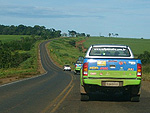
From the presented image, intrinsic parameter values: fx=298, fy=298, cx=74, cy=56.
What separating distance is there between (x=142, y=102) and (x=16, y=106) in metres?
4.82

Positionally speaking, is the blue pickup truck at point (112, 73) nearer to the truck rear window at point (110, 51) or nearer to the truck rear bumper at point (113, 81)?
the truck rear bumper at point (113, 81)

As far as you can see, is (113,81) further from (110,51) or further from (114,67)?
(110,51)

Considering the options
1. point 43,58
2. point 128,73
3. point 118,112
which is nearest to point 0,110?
point 118,112

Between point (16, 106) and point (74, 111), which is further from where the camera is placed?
point (16, 106)

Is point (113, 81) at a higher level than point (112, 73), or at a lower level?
lower

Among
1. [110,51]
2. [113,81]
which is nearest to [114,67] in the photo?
[113,81]

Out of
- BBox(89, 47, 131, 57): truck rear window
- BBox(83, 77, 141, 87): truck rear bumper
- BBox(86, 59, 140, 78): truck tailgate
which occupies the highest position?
BBox(89, 47, 131, 57): truck rear window


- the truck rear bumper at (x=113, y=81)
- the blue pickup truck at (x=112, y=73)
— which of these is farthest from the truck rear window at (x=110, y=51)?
the truck rear bumper at (x=113, y=81)

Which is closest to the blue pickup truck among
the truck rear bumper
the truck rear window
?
the truck rear bumper

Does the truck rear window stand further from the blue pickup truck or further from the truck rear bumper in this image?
the truck rear bumper

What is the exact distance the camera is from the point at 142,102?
1160 centimetres

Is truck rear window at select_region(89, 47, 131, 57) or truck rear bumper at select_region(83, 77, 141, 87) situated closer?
truck rear bumper at select_region(83, 77, 141, 87)

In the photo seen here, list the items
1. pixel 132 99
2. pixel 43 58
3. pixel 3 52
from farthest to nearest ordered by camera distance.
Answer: pixel 43 58, pixel 3 52, pixel 132 99

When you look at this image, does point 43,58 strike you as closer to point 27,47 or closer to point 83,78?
point 27,47
